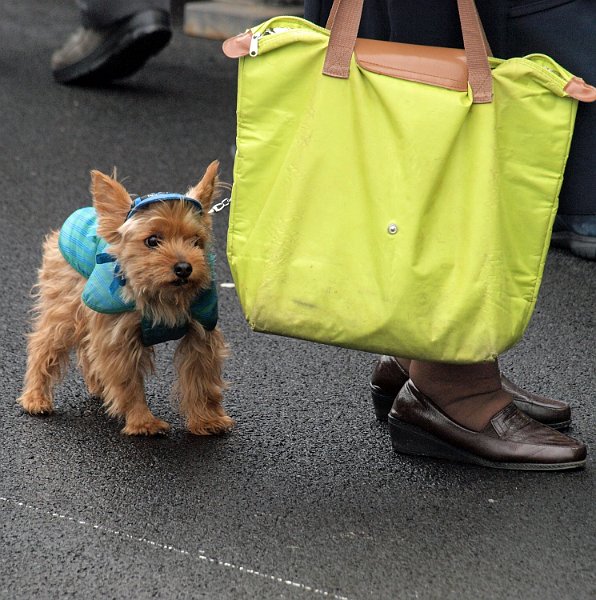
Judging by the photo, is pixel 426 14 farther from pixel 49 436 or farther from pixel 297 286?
pixel 49 436

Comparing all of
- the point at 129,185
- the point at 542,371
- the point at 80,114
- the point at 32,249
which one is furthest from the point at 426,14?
the point at 80,114

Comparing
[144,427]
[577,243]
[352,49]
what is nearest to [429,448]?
[144,427]

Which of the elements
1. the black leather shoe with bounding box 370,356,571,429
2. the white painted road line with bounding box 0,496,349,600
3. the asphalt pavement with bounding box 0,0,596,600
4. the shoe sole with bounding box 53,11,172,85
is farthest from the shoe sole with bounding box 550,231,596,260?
the shoe sole with bounding box 53,11,172,85

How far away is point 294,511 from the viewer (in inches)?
115

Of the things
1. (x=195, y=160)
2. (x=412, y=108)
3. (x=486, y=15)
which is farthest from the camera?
(x=195, y=160)

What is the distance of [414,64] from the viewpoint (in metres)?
2.66

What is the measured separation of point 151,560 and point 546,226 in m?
1.24

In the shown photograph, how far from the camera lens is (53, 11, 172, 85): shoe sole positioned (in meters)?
6.68

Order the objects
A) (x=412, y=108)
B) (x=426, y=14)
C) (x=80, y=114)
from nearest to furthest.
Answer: (x=412, y=108), (x=426, y=14), (x=80, y=114)

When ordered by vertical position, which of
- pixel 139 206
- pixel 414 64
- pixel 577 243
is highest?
A: pixel 414 64

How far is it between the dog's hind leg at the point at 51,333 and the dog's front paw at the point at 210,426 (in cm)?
46

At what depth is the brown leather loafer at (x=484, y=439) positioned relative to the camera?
10.2ft

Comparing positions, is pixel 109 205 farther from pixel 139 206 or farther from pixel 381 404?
pixel 381 404

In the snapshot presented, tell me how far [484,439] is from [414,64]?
1084 millimetres
